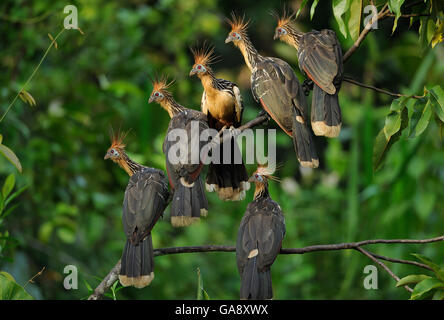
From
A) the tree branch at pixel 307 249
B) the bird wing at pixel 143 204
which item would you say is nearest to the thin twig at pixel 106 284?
the tree branch at pixel 307 249

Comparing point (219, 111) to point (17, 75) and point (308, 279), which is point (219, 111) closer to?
point (17, 75)

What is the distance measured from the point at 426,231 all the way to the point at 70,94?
411 centimetres

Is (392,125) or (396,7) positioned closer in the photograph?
(396,7)

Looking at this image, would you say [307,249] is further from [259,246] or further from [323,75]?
[323,75]

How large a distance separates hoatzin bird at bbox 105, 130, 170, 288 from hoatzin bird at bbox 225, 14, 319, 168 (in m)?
0.62

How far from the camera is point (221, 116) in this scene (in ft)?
11.4

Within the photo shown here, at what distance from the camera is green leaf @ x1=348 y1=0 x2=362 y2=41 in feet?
9.61

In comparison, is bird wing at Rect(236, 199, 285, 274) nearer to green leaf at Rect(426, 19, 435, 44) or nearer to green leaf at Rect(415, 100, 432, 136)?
green leaf at Rect(415, 100, 432, 136)

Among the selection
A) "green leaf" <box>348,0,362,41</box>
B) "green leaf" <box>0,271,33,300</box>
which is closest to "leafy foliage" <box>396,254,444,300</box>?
"green leaf" <box>348,0,362,41</box>

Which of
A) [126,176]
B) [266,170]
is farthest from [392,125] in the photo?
[126,176]

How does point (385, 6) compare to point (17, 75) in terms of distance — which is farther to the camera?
point (17, 75)

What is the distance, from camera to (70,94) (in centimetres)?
660

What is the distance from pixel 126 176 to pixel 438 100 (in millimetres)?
3412
